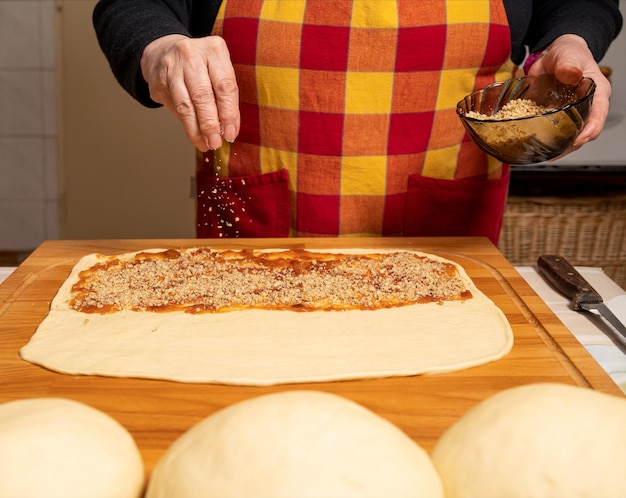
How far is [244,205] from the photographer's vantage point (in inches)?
60.4

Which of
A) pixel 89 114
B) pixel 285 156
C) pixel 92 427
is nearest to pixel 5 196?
pixel 89 114

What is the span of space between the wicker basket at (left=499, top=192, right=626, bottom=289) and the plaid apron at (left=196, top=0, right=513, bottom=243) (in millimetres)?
750

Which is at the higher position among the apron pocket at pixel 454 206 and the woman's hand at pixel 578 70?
the woman's hand at pixel 578 70

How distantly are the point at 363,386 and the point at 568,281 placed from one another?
1.82 feet

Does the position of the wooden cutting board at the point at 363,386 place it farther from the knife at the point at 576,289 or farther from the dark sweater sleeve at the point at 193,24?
the dark sweater sleeve at the point at 193,24

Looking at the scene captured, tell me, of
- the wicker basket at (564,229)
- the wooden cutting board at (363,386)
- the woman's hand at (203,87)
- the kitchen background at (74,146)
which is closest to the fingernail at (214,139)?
the woman's hand at (203,87)

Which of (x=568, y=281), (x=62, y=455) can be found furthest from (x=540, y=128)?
(x=62, y=455)

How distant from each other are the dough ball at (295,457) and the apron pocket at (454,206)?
40.6 inches

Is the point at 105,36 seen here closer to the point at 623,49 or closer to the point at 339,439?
the point at 339,439

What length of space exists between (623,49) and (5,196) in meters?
2.76

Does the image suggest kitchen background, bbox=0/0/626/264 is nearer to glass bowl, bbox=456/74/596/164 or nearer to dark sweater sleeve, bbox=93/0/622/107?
dark sweater sleeve, bbox=93/0/622/107

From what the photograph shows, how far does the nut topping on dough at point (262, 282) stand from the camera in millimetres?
1169

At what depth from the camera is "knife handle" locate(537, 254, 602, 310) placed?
1.21 m

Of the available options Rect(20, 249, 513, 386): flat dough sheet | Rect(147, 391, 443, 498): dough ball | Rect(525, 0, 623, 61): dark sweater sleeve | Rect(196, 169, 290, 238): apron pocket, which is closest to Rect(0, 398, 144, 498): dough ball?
Rect(147, 391, 443, 498): dough ball
